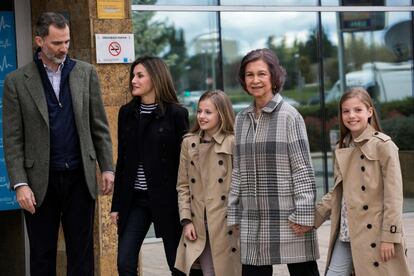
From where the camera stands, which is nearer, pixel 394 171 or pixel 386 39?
pixel 394 171

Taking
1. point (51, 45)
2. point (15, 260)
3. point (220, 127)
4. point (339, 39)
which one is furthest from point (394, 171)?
point (339, 39)

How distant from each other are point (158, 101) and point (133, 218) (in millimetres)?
760

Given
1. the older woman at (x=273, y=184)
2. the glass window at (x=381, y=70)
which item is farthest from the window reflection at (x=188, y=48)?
the older woman at (x=273, y=184)

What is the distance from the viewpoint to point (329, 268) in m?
5.25

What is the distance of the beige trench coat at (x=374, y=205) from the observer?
16.4 feet

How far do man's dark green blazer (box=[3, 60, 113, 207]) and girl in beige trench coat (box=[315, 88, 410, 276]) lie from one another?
1.47 metres

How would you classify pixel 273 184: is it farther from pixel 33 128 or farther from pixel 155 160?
pixel 33 128

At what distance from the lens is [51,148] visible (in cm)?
541

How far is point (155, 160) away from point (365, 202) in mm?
1376

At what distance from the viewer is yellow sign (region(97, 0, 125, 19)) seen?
679 cm

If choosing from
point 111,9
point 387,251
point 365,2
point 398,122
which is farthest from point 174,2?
point 387,251

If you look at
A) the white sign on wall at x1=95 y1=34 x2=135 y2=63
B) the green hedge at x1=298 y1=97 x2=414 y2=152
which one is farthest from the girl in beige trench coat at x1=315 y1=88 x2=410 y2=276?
the green hedge at x1=298 y1=97 x2=414 y2=152

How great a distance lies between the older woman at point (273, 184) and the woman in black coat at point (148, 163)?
60 centimetres

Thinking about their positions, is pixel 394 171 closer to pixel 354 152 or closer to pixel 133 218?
pixel 354 152
